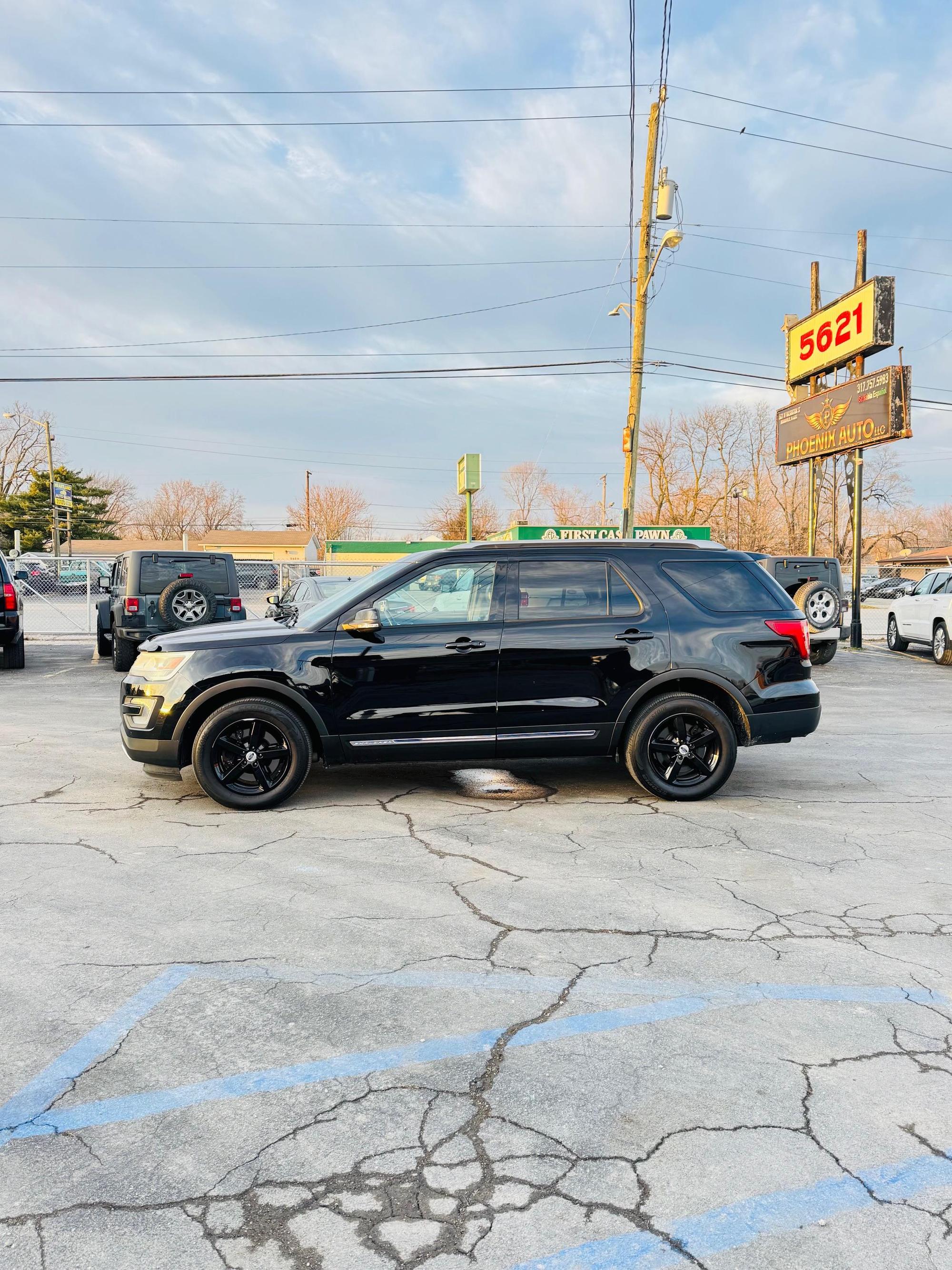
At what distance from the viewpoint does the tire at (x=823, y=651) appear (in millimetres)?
15547

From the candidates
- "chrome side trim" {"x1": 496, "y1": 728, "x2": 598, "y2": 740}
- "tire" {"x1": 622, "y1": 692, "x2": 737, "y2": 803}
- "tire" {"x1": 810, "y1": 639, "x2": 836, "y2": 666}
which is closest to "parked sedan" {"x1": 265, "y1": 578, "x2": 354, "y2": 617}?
"chrome side trim" {"x1": 496, "y1": 728, "x2": 598, "y2": 740}

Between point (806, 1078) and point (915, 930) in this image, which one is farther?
point (915, 930)

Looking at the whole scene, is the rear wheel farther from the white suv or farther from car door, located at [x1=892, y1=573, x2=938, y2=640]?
car door, located at [x1=892, y1=573, x2=938, y2=640]

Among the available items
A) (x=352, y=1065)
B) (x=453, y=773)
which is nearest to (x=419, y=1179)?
(x=352, y=1065)

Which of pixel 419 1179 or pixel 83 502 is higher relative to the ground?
pixel 83 502

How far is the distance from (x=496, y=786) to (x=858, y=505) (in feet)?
57.9

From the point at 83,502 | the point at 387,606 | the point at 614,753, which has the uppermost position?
the point at 83,502

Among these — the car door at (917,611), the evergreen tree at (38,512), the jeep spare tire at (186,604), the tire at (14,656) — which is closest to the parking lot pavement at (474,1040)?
the jeep spare tire at (186,604)

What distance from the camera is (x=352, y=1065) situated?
282 centimetres

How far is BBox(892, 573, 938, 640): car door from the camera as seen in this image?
17703 millimetres

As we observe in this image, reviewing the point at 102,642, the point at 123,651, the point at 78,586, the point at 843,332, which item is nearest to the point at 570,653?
the point at 123,651

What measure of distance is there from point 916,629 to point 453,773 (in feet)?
48.2

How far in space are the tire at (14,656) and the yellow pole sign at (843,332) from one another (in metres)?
20.3

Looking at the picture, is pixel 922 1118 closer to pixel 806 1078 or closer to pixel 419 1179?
pixel 806 1078
